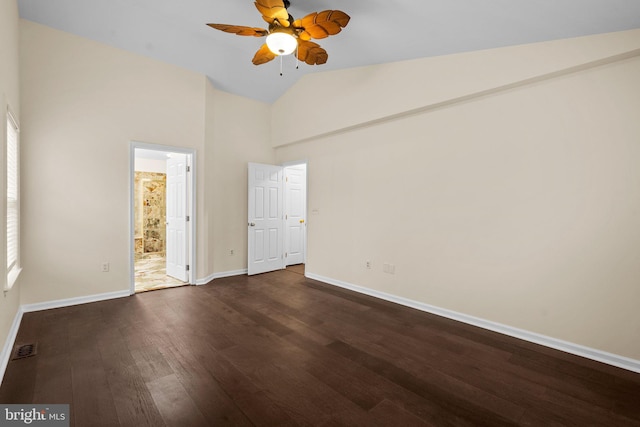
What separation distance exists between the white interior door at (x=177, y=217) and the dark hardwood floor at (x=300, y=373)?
1.44 m

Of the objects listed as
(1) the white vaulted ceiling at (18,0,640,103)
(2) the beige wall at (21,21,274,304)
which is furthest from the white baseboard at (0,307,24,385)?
(1) the white vaulted ceiling at (18,0,640,103)

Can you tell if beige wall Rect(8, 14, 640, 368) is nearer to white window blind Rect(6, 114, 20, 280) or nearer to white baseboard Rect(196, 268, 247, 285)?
white baseboard Rect(196, 268, 247, 285)

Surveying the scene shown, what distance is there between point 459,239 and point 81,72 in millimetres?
5151

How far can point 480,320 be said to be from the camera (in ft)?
10.7

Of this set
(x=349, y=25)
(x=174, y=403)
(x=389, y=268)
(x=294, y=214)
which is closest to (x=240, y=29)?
(x=349, y=25)

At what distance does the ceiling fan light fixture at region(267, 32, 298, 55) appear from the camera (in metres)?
2.55

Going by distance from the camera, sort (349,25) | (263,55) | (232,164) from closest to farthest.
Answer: (263,55)
(349,25)
(232,164)

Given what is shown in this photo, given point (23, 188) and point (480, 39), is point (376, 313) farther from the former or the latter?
point (23, 188)

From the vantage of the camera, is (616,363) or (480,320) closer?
(616,363)

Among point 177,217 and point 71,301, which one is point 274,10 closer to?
point 177,217

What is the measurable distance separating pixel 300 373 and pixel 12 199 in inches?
132

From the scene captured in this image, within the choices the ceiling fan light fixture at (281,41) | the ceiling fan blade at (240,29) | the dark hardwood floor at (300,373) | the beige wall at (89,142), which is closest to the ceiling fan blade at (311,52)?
the ceiling fan light fixture at (281,41)

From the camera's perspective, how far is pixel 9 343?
2594 mm

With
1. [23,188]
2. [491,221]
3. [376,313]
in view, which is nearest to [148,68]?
[23,188]
